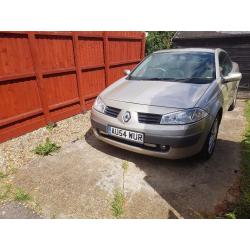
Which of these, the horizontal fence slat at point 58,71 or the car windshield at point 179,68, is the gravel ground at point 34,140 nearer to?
the horizontal fence slat at point 58,71

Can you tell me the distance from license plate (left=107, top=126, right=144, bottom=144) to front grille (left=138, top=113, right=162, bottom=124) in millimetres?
196

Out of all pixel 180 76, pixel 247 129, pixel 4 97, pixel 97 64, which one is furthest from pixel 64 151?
pixel 247 129

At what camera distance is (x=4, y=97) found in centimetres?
398

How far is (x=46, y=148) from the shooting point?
4.02 metres

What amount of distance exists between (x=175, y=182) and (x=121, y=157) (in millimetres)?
1027

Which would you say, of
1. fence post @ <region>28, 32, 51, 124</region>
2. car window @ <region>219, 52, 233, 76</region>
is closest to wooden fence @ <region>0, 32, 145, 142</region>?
fence post @ <region>28, 32, 51, 124</region>

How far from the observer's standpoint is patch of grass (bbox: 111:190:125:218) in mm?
2643

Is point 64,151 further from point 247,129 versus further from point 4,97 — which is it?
point 247,129

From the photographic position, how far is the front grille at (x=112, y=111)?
343cm

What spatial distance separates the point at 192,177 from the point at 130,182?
892 mm

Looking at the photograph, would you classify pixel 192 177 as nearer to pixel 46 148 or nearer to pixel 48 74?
pixel 46 148

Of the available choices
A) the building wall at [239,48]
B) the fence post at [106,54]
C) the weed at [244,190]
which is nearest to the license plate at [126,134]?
the weed at [244,190]

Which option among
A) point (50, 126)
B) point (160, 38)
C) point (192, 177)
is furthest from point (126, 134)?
point (160, 38)

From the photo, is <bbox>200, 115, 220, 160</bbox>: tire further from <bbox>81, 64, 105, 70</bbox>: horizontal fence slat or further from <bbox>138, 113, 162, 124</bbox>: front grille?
<bbox>81, 64, 105, 70</bbox>: horizontal fence slat
